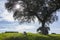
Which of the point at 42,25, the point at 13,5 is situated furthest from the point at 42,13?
the point at 13,5

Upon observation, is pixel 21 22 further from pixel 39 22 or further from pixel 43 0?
pixel 43 0

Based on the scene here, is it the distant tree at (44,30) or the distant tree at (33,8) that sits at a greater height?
the distant tree at (33,8)

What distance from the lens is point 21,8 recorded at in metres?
48.3

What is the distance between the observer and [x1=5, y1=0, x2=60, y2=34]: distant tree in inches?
1877

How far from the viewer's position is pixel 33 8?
47531 millimetres

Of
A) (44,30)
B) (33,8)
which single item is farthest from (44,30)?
(33,8)

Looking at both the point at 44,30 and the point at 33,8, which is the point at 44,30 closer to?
the point at 44,30

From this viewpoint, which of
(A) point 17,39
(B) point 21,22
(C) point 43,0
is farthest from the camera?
(B) point 21,22

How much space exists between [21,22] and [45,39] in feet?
41.2

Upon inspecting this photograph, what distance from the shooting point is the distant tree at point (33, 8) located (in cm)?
4767

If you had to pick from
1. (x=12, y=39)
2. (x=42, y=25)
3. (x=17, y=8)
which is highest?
(x=17, y=8)

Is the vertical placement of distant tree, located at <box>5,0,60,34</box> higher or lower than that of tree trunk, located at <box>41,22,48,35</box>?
higher

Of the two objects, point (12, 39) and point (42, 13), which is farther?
point (42, 13)

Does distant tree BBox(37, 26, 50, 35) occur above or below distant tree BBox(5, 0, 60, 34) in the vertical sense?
below
